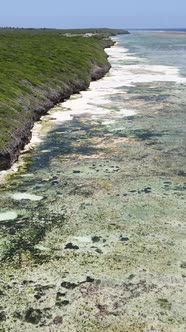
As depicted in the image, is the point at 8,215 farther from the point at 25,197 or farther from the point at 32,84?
the point at 32,84

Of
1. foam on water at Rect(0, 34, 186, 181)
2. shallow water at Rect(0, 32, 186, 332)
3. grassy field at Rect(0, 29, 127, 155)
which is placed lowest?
shallow water at Rect(0, 32, 186, 332)

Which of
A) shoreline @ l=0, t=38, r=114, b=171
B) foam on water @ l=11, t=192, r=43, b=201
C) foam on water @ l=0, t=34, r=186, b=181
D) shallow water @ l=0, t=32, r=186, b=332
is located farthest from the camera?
foam on water @ l=0, t=34, r=186, b=181

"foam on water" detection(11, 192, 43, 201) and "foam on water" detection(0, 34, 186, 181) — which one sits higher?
"foam on water" detection(0, 34, 186, 181)

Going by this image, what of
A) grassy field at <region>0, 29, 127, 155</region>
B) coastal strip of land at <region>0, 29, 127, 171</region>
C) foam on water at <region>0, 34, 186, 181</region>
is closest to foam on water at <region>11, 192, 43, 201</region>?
foam on water at <region>0, 34, 186, 181</region>

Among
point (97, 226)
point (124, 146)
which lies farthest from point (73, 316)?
point (124, 146)

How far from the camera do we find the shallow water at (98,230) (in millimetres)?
13266

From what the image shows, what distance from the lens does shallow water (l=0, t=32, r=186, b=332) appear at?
13.3 metres

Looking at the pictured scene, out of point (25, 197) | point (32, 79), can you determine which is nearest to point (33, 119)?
point (32, 79)

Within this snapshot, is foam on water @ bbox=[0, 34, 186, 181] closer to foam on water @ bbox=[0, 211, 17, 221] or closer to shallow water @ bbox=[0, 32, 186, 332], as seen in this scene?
shallow water @ bbox=[0, 32, 186, 332]

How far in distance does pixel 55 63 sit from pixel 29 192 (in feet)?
142

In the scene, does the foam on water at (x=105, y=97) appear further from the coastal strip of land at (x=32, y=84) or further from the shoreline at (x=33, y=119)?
the coastal strip of land at (x=32, y=84)

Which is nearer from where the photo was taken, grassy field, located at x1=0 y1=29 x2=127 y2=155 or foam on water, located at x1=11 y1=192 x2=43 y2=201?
foam on water, located at x1=11 y1=192 x2=43 y2=201

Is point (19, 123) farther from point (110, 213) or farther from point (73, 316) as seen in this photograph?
point (73, 316)

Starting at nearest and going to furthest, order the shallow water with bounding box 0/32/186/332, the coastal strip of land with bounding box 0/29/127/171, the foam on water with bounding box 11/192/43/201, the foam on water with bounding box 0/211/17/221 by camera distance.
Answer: the shallow water with bounding box 0/32/186/332
the foam on water with bounding box 0/211/17/221
the foam on water with bounding box 11/192/43/201
the coastal strip of land with bounding box 0/29/127/171
